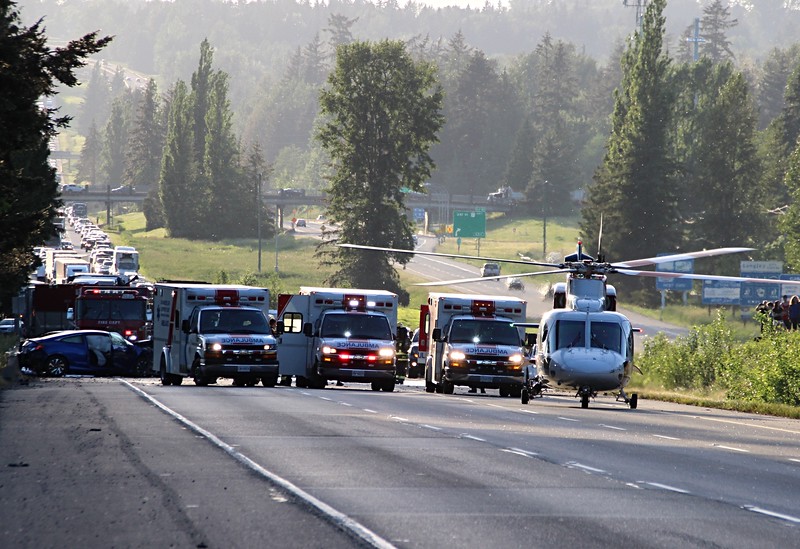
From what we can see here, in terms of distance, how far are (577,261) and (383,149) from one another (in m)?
68.6

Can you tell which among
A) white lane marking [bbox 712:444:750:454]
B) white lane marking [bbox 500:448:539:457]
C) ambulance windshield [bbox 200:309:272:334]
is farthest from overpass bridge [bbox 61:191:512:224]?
white lane marking [bbox 500:448:539:457]

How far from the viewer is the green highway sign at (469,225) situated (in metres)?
132

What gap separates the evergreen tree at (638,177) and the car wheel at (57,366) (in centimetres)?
7524

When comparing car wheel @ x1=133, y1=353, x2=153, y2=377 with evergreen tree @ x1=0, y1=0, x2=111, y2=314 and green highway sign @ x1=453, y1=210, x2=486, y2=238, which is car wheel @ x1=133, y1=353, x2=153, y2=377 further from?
green highway sign @ x1=453, y1=210, x2=486, y2=238

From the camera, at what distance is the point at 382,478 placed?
51.1ft

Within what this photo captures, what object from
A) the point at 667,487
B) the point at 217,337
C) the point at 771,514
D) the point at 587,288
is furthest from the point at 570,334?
the point at 771,514

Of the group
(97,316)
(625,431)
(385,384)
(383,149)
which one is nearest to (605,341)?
(625,431)

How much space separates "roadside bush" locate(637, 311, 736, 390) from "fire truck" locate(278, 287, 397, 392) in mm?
8954

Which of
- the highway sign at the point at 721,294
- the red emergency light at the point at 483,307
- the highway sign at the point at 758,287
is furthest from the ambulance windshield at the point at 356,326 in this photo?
the highway sign at the point at 721,294

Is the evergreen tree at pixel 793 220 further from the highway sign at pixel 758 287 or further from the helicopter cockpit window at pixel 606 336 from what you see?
the helicopter cockpit window at pixel 606 336

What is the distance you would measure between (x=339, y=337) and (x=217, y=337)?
332 centimetres

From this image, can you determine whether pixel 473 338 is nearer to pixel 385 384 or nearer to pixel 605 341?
pixel 385 384

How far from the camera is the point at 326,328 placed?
38.1m

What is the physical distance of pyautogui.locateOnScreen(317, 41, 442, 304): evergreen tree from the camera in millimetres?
97875
